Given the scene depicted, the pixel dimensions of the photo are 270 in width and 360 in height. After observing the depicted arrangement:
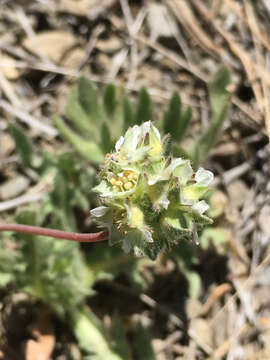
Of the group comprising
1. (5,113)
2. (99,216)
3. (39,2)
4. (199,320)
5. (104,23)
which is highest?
(39,2)

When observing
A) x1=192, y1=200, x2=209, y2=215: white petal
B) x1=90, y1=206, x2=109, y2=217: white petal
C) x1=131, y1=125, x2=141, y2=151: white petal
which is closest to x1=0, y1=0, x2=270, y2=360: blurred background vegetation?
x1=131, y1=125, x2=141, y2=151: white petal

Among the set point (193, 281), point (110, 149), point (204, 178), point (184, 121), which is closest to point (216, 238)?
point (193, 281)

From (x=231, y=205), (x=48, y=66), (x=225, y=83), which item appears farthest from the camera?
(x=48, y=66)

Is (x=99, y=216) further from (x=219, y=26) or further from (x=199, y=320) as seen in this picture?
(x=219, y=26)

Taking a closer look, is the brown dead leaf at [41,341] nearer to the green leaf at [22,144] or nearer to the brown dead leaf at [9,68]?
the green leaf at [22,144]

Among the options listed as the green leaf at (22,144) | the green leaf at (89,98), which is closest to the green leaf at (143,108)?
the green leaf at (89,98)

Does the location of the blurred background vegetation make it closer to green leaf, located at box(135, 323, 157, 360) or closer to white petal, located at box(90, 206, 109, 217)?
green leaf, located at box(135, 323, 157, 360)

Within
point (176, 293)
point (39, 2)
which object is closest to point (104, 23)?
point (39, 2)
